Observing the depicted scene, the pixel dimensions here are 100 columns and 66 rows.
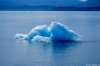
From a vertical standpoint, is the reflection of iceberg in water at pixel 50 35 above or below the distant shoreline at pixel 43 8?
below

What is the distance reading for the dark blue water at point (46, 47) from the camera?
2465mm

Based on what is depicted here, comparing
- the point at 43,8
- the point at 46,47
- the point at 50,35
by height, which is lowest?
the point at 46,47

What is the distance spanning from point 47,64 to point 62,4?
21.7 inches

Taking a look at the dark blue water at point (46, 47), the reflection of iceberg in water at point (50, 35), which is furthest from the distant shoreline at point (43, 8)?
the reflection of iceberg in water at point (50, 35)

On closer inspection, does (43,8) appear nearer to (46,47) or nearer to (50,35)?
(50,35)

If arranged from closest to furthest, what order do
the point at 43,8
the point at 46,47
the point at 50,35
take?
1. the point at 43,8
2. the point at 50,35
3. the point at 46,47

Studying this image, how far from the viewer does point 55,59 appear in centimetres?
268

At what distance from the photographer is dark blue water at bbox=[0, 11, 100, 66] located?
8.09ft

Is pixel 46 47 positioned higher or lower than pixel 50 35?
lower

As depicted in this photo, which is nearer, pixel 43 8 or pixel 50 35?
pixel 43 8

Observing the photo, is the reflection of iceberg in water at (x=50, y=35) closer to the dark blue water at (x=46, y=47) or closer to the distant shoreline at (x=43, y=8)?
the dark blue water at (x=46, y=47)

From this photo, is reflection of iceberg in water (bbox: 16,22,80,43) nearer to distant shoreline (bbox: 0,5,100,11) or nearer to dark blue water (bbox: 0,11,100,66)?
dark blue water (bbox: 0,11,100,66)

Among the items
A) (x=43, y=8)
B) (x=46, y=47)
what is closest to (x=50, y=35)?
(x=46, y=47)

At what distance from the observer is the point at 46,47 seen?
3.08m
